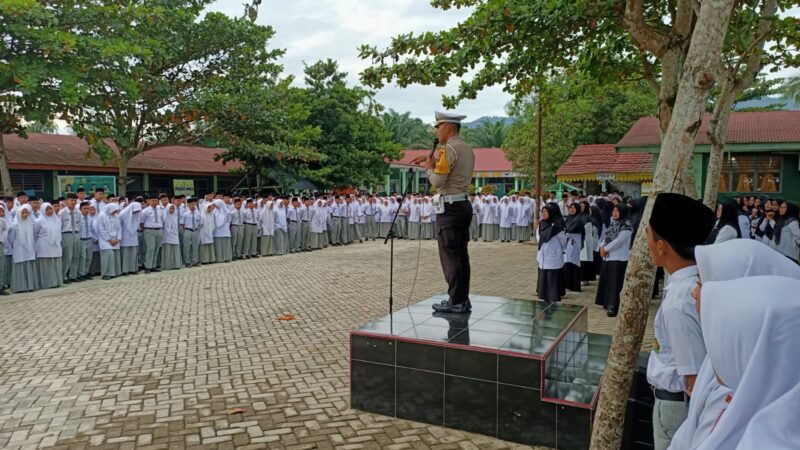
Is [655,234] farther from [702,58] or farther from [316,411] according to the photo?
[316,411]

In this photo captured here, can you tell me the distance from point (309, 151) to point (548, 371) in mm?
16811

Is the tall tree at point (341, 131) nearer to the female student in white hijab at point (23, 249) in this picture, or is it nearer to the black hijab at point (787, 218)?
the female student in white hijab at point (23, 249)

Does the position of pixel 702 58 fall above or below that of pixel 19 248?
above

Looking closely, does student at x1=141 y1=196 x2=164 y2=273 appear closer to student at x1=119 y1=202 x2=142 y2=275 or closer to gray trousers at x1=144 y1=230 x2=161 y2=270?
gray trousers at x1=144 y1=230 x2=161 y2=270

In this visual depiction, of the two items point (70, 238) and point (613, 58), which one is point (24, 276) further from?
point (613, 58)

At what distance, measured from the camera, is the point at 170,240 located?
13.2 meters

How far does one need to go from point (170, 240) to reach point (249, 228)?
2724mm

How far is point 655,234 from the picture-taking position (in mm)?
2561

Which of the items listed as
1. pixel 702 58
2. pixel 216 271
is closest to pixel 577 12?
pixel 702 58

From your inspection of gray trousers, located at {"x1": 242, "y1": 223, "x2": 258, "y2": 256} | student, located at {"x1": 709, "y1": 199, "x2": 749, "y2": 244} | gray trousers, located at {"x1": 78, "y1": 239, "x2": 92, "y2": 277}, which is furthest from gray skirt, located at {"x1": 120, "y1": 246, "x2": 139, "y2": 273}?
student, located at {"x1": 709, "y1": 199, "x2": 749, "y2": 244}

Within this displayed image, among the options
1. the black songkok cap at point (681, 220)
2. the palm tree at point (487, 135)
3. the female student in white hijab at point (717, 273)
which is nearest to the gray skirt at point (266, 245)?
the black songkok cap at point (681, 220)

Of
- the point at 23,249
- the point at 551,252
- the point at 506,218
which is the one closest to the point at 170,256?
the point at 23,249

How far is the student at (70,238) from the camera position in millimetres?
11211

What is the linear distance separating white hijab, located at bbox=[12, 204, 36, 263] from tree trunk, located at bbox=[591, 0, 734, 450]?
1077 cm
